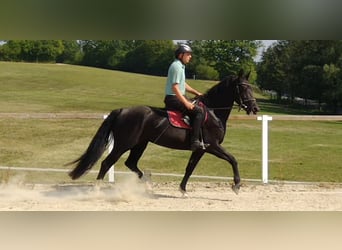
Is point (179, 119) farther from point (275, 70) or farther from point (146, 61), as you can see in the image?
point (275, 70)

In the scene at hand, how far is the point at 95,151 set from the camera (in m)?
6.03

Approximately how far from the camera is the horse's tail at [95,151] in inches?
237

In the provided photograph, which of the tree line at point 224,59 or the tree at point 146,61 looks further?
the tree at point 146,61

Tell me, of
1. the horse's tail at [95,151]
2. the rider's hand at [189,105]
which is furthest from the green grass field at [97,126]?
the rider's hand at [189,105]

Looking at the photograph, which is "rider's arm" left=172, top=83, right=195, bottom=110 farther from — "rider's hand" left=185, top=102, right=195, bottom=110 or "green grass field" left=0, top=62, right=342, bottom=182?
"green grass field" left=0, top=62, right=342, bottom=182

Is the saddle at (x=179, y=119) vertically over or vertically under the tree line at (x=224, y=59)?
under

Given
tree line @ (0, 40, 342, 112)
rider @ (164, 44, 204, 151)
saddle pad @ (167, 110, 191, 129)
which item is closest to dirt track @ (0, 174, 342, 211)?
rider @ (164, 44, 204, 151)

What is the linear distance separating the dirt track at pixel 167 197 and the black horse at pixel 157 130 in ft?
1.24

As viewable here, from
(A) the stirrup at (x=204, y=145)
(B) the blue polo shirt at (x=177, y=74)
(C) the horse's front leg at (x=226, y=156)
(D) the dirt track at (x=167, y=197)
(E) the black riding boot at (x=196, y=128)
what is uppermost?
(B) the blue polo shirt at (x=177, y=74)

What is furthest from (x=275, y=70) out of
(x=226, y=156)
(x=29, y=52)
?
(x=226, y=156)

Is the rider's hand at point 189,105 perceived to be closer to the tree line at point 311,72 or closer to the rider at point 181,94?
the rider at point 181,94

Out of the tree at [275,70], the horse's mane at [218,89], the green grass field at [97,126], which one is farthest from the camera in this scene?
the tree at [275,70]

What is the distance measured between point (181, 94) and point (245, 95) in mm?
894

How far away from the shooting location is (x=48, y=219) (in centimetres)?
452
